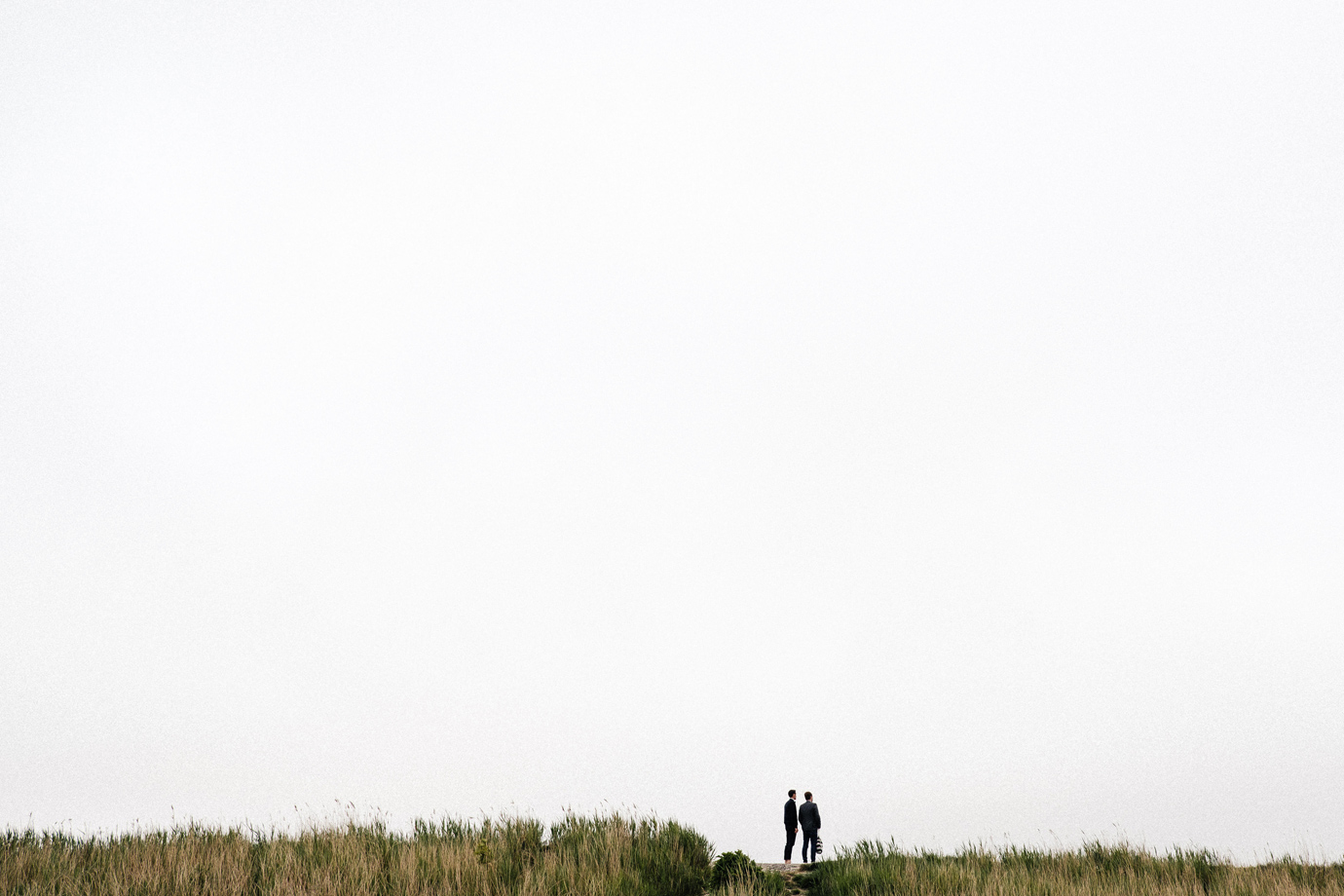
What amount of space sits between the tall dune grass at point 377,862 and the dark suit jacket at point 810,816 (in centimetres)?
382

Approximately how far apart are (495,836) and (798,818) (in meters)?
6.82

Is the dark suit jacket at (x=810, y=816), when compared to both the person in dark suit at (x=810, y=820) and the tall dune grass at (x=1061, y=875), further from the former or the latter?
the tall dune grass at (x=1061, y=875)

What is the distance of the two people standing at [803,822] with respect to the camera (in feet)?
52.4

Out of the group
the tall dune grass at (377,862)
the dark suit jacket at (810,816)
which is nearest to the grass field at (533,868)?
the tall dune grass at (377,862)


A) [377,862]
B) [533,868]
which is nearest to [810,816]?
[533,868]

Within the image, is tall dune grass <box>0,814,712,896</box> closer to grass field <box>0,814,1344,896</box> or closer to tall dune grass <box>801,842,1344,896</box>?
grass field <box>0,814,1344,896</box>

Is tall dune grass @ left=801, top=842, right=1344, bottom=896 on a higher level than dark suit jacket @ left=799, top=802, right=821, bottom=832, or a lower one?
lower

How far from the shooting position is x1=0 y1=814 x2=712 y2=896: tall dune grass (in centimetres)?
905

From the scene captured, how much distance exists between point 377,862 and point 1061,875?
382 inches

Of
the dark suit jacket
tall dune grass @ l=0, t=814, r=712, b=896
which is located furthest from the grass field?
the dark suit jacket

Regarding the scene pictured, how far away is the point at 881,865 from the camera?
11844 millimetres

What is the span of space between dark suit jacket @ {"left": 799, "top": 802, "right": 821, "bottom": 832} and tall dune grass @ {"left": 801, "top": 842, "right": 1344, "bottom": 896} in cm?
147

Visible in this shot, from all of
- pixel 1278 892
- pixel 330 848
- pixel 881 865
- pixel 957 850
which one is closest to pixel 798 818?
pixel 957 850

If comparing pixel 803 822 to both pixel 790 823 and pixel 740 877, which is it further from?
pixel 740 877
